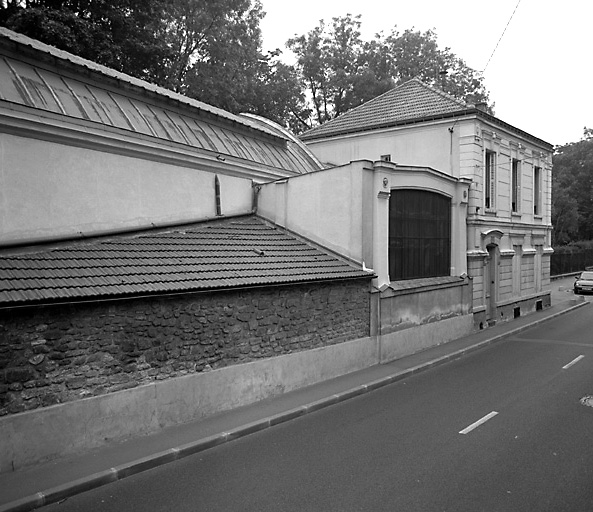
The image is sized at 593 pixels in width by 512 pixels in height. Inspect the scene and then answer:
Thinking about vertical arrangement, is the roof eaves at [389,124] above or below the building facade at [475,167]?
above

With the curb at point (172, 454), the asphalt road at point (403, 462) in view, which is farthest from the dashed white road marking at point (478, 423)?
the curb at point (172, 454)

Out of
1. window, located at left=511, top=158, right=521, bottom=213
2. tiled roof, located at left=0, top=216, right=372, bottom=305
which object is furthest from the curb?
window, located at left=511, top=158, right=521, bottom=213

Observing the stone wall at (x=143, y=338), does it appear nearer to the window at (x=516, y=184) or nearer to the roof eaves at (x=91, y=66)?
the roof eaves at (x=91, y=66)

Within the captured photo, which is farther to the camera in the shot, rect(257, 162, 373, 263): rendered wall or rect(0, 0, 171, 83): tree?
rect(0, 0, 171, 83): tree

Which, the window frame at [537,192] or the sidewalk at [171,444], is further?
the window frame at [537,192]

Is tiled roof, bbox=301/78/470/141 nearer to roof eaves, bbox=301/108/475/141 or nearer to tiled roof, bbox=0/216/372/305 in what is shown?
roof eaves, bbox=301/108/475/141

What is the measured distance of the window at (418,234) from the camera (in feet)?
47.2

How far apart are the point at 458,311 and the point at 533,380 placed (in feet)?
18.9

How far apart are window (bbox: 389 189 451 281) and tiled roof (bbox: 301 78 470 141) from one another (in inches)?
167

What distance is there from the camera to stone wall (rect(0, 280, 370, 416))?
6.69 m

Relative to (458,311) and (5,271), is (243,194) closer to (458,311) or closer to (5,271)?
(5,271)

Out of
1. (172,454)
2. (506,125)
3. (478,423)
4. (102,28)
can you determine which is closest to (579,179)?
(506,125)

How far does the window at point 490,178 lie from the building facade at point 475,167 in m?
0.04

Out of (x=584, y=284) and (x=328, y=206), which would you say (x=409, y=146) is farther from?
(x=584, y=284)
